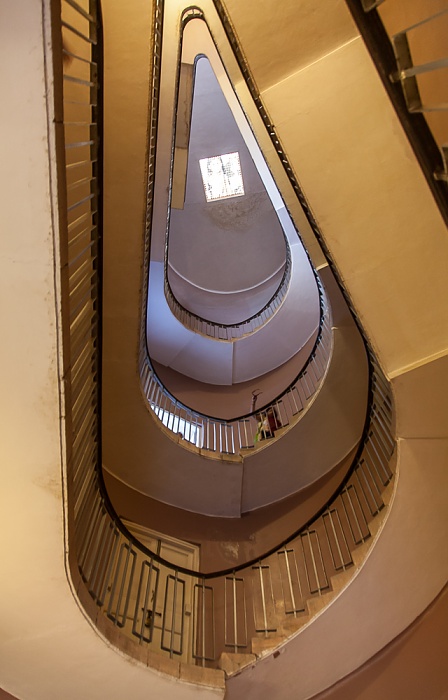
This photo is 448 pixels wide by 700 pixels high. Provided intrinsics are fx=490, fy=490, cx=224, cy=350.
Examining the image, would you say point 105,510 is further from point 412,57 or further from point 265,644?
point 412,57

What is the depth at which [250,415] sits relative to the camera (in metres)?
8.16

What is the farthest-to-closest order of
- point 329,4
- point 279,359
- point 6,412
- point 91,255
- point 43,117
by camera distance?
point 279,359, point 91,255, point 329,4, point 6,412, point 43,117

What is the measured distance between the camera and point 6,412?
113 inches

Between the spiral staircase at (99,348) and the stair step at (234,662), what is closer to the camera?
the spiral staircase at (99,348)

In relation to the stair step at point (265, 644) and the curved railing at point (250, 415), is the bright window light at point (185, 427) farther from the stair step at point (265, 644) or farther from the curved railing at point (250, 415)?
the stair step at point (265, 644)

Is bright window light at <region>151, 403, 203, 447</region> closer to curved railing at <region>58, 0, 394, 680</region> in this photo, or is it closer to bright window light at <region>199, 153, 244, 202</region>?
curved railing at <region>58, 0, 394, 680</region>

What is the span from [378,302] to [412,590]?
2419 mm

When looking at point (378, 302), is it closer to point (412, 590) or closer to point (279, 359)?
point (412, 590)

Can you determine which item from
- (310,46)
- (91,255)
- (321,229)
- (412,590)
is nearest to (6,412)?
(91,255)

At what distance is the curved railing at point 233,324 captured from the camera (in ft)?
34.1

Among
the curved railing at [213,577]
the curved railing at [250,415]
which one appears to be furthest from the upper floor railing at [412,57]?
the curved railing at [250,415]

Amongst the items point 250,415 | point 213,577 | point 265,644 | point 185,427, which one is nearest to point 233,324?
point 250,415

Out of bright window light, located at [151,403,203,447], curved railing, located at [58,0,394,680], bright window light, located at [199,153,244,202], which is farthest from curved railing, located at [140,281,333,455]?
bright window light, located at [199,153,244,202]

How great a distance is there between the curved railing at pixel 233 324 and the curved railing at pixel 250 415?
2.56 m
